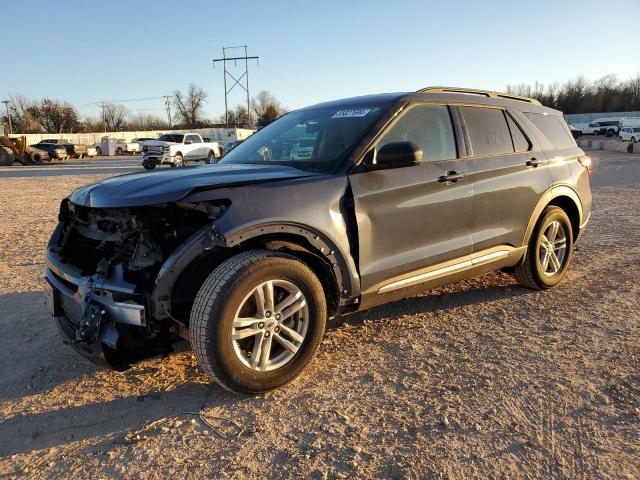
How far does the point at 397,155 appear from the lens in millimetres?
3375

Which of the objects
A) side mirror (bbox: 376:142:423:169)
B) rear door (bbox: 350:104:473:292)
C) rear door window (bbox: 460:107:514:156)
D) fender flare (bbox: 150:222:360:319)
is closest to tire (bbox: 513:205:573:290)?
rear door window (bbox: 460:107:514:156)

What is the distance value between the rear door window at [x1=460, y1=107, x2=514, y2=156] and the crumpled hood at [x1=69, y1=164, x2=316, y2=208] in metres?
1.68

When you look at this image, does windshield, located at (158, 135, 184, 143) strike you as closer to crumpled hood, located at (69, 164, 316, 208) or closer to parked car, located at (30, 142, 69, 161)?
parked car, located at (30, 142, 69, 161)

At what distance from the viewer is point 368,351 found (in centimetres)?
365

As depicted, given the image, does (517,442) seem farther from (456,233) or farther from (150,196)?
(150,196)

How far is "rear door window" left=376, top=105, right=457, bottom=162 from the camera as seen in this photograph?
3724 mm

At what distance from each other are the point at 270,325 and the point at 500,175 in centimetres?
249

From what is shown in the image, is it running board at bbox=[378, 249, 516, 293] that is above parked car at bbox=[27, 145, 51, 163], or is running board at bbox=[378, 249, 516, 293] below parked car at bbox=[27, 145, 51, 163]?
below

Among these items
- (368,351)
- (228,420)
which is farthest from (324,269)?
(228,420)

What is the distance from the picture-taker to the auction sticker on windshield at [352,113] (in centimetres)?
384

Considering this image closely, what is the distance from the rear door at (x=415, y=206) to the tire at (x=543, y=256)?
103 centimetres

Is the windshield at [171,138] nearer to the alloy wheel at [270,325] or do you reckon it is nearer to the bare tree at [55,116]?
the alloy wheel at [270,325]

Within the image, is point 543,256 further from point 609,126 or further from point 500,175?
point 609,126

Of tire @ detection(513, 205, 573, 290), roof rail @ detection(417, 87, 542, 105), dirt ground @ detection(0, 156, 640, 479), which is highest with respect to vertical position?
roof rail @ detection(417, 87, 542, 105)
